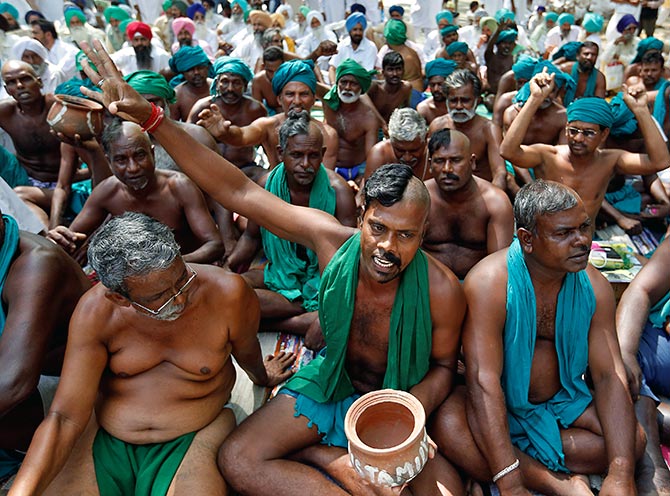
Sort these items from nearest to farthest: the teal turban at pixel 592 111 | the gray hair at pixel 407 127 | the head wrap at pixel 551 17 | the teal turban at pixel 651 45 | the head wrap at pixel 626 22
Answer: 1. the teal turban at pixel 592 111
2. the gray hair at pixel 407 127
3. the teal turban at pixel 651 45
4. the head wrap at pixel 626 22
5. the head wrap at pixel 551 17

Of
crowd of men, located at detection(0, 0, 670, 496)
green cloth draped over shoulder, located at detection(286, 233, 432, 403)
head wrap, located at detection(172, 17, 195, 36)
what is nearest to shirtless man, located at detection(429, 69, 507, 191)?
crowd of men, located at detection(0, 0, 670, 496)

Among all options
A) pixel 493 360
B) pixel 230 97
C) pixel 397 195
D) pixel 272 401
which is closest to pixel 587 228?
pixel 493 360

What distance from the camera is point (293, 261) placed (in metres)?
3.62

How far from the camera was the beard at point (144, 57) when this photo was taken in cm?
783

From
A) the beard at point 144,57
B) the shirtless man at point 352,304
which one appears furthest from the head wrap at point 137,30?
the shirtless man at point 352,304

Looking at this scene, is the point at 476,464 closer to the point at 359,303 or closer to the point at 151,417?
the point at 359,303

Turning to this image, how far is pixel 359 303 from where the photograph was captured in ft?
7.69

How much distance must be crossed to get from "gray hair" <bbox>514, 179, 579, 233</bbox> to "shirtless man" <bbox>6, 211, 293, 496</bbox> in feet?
4.06

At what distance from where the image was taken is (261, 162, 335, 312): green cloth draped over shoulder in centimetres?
353

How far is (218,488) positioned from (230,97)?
426 cm

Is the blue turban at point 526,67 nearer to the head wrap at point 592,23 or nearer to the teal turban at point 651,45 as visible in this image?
the teal turban at point 651,45

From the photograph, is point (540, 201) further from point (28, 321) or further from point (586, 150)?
point (28, 321)

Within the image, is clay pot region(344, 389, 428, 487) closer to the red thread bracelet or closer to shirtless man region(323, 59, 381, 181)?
the red thread bracelet

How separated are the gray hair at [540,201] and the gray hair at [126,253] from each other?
145 centimetres
